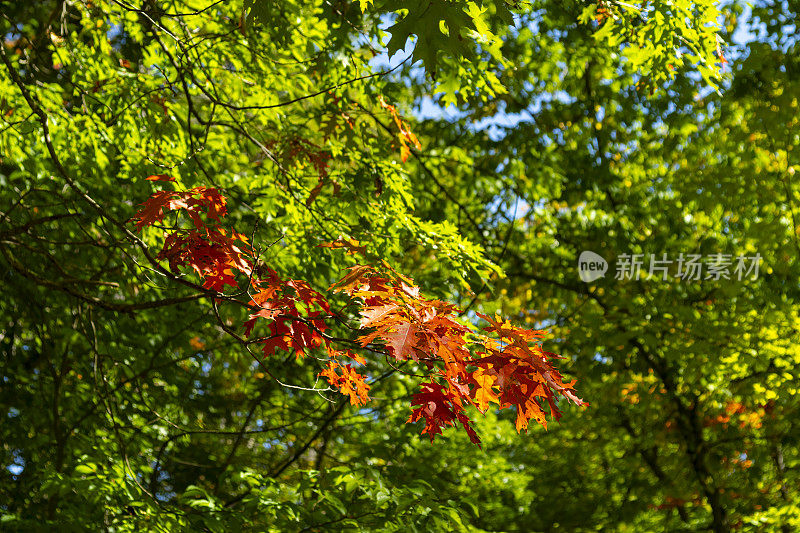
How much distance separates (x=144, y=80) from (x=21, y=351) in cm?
345

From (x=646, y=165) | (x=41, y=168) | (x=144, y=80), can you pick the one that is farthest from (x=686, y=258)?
(x=41, y=168)

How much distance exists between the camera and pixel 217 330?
19.5 ft

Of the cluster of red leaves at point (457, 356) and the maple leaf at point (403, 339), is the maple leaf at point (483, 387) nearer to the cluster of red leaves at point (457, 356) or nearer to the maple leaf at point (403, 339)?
the cluster of red leaves at point (457, 356)

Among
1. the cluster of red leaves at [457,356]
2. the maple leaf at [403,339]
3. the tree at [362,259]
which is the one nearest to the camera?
the maple leaf at [403,339]

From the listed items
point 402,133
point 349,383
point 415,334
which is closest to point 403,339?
point 415,334

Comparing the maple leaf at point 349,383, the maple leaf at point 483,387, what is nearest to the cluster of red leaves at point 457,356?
the maple leaf at point 483,387

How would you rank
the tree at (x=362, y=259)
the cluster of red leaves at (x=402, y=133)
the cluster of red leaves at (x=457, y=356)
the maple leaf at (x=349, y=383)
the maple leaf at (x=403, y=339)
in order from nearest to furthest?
1. the maple leaf at (x=403, y=339)
2. the cluster of red leaves at (x=457, y=356)
3. the maple leaf at (x=349, y=383)
4. the tree at (x=362, y=259)
5. the cluster of red leaves at (x=402, y=133)

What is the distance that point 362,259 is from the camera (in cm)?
344

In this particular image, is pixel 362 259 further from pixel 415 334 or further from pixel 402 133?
pixel 415 334

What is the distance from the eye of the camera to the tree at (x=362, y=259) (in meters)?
3.03

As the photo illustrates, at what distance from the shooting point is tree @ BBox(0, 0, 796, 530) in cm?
303

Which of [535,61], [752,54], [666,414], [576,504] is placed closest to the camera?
[752,54]

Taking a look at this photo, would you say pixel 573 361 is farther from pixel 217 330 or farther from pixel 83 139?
pixel 83 139

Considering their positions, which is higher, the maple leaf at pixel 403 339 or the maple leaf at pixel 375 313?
the maple leaf at pixel 375 313
